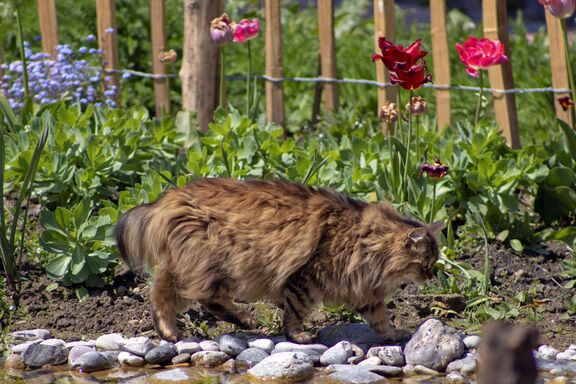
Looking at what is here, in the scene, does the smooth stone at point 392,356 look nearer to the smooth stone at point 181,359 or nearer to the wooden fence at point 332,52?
the smooth stone at point 181,359

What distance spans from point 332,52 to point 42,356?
3.46 metres

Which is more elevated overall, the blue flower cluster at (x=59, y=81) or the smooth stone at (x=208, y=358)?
the blue flower cluster at (x=59, y=81)

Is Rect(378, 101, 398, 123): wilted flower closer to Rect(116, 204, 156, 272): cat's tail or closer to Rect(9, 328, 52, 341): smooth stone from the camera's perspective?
Rect(116, 204, 156, 272): cat's tail

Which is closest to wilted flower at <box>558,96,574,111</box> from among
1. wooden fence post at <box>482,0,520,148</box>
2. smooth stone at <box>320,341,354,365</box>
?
wooden fence post at <box>482,0,520,148</box>

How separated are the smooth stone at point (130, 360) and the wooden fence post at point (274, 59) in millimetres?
3109

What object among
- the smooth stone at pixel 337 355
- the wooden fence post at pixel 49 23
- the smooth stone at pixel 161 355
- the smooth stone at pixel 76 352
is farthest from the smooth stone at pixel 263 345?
the wooden fence post at pixel 49 23

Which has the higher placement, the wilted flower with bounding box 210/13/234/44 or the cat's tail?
the wilted flower with bounding box 210/13/234/44

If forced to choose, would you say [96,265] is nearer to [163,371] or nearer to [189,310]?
[189,310]

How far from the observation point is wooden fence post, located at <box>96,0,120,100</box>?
764cm

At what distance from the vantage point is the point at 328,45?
717 centimetres

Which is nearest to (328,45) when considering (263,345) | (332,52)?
(332,52)

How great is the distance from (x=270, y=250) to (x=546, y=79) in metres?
4.37

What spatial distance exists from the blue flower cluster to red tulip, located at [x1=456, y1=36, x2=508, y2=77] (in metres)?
2.64

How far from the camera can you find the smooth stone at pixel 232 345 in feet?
15.0
